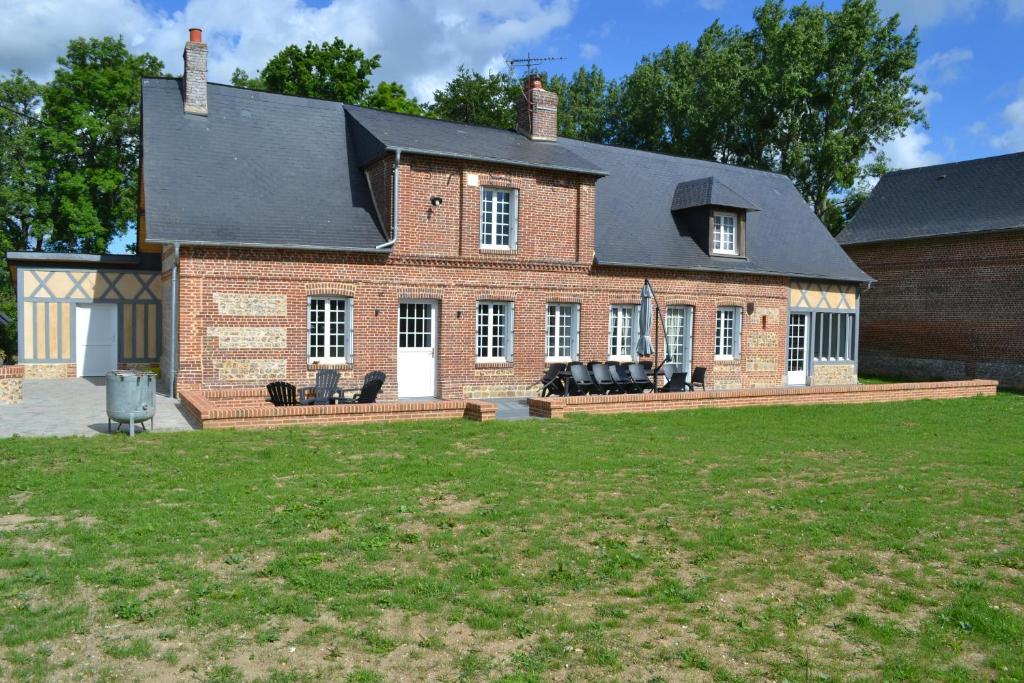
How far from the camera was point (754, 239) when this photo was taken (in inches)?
955

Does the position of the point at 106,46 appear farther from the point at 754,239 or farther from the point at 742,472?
the point at 742,472

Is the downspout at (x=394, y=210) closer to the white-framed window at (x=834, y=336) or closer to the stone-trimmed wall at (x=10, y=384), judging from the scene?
the stone-trimmed wall at (x=10, y=384)

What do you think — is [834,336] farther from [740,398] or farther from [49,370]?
[49,370]

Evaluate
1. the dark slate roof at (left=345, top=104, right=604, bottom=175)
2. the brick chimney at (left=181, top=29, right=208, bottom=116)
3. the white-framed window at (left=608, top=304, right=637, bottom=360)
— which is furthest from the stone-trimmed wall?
the white-framed window at (left=608, top=304, right=637, bottom=360)

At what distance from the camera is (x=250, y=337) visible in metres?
16.4

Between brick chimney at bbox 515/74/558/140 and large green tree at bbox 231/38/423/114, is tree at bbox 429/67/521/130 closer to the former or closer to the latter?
large green tree at bbox 231/38/423/114

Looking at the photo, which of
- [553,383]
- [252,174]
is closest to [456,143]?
[252,174]

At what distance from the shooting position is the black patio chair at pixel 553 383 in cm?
1848

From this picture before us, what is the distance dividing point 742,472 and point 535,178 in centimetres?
1074

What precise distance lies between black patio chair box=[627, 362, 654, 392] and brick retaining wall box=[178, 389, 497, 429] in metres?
5.52

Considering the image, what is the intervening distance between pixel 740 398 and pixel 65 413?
12.5 metres

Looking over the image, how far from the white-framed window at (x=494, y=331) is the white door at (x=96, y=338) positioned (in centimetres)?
931

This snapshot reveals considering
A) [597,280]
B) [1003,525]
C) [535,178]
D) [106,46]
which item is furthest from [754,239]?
[106,46]

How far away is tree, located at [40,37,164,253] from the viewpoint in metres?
32.8
